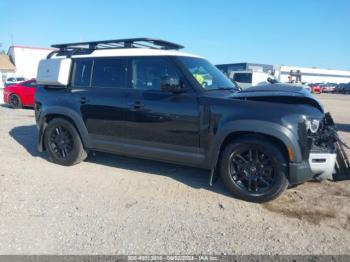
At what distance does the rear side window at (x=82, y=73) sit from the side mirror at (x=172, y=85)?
1562mm

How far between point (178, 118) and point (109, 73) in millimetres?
1528

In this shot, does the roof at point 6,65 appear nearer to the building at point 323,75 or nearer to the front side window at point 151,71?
the front side window at point 151,71

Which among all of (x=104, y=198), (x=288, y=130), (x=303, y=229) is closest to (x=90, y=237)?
(x=104, y=198)

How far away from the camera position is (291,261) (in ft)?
9.63

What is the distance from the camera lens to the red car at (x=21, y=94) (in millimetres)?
14445

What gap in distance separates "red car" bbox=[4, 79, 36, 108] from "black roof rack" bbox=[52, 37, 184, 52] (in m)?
9.40

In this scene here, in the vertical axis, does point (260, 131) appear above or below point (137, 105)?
below

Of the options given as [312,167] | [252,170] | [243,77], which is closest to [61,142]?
[252,170]

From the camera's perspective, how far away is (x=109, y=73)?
5195mm

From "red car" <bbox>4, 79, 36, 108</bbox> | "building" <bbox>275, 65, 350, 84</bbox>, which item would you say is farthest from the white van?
"building" <bbox>275, 65, 350, 84</bbox>

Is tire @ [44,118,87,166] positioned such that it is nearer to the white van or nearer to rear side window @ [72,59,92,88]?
rear side window @ [72,59,92,88]

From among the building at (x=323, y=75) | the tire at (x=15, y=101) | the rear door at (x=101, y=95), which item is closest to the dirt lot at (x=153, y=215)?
the rear door at (x=101, y=95)

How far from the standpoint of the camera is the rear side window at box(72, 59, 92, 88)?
539cm

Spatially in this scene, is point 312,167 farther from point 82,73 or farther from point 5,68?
point 5,68
